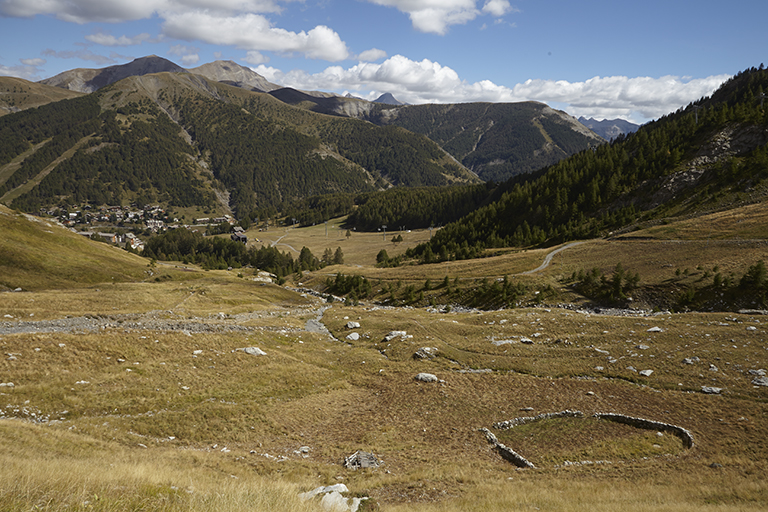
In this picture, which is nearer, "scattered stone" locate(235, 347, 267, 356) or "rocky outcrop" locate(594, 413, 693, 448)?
"rocky outcrop" locate(594, 413, 693, 448)

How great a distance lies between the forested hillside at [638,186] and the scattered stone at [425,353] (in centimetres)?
10109

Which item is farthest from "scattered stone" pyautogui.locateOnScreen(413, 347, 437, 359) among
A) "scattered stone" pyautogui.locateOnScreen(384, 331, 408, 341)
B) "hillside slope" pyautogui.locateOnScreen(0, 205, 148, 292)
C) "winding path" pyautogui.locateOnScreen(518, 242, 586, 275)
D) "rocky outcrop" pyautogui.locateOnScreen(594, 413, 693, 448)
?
"hillside slope" pyautogui.locateOnScreen(0, 205, 148, 292)

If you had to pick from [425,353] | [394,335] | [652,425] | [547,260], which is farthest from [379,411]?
[547,260]

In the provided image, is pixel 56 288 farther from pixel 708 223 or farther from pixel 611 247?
pixel 708 223

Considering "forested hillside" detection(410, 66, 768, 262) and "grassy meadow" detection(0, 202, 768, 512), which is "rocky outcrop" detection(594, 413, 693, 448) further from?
"forested hillside" detection(410, 66, 768, 262)

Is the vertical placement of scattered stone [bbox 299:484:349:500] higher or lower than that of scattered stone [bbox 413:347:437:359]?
higher

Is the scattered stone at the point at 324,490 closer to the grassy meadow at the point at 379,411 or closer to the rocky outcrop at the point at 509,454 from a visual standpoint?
the grassy meadow at the point at 379,411

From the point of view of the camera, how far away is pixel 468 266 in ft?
379

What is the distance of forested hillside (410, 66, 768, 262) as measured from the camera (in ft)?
417

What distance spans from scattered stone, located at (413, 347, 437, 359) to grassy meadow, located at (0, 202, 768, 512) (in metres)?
0.80

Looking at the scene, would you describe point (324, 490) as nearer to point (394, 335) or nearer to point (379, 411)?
point (379, 411)

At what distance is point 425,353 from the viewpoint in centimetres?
4472

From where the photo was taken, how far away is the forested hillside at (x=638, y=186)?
127 meters

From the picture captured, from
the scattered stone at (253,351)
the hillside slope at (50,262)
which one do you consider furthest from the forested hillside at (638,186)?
the scattered stone at (253,351)
